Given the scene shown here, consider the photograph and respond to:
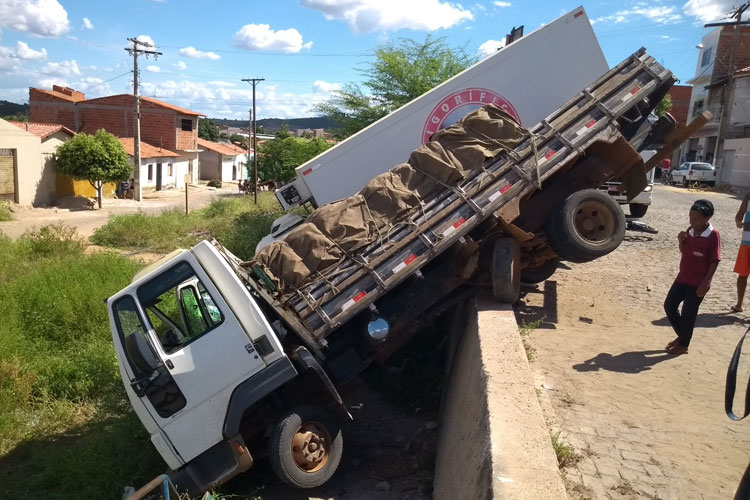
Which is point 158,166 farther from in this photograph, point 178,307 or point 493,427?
point 493,427

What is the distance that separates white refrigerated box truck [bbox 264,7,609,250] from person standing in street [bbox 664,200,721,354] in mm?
2312

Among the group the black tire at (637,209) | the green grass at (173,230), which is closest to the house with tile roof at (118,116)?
the green grass at (173,230)

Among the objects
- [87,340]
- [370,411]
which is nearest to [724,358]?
[370,411]

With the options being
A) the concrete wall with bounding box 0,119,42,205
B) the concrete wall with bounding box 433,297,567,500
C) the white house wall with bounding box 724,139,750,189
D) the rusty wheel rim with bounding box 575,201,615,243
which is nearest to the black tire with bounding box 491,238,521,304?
the concrete wall with bounding box 433,297,567,500

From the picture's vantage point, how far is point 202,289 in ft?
17.5

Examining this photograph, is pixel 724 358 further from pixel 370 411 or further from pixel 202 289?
pixel 202 289

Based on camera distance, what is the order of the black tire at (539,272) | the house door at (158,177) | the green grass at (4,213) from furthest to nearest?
the house door at (158,177)
the green grass at (4,213)
the black tire at (539,272)

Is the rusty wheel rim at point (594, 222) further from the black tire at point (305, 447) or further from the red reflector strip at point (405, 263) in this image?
the black tire at point (305, 447)

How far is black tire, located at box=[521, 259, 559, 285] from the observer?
295 inches

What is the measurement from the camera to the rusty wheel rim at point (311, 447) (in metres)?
4.99

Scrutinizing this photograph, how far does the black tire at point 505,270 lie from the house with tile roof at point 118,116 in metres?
42.0

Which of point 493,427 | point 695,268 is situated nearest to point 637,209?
point 695,268

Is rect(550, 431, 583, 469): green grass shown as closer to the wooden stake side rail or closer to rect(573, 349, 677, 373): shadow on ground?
rect(573, 349, 677, 373): shadow on ground

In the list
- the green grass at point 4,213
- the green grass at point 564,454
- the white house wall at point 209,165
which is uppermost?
the white house wall at point 209,165
